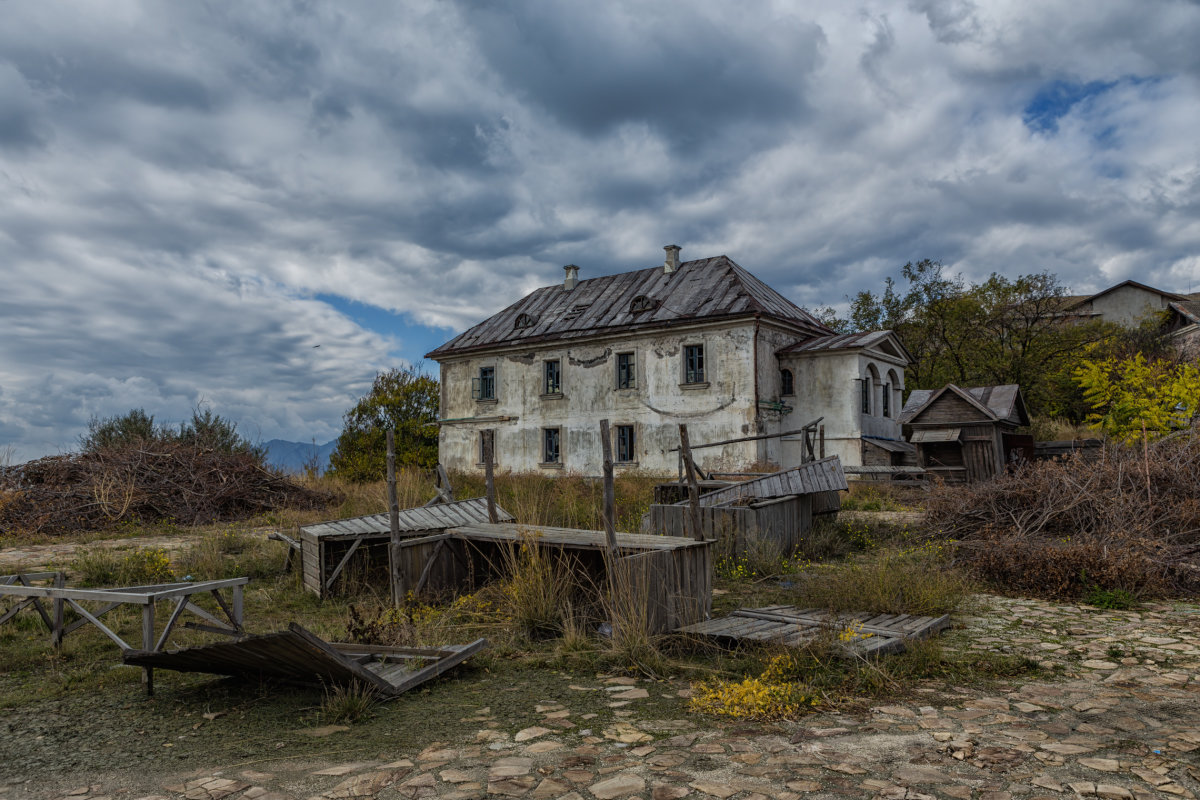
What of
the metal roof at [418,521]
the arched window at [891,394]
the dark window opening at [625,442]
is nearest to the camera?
the metal roof at [418,521]

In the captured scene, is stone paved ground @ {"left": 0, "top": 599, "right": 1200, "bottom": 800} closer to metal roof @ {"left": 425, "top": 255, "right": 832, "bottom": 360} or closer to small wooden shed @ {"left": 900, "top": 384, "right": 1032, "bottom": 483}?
small wooden shed @ {"left": 900, "top": 384, "right": 1032, "bottom": 483}

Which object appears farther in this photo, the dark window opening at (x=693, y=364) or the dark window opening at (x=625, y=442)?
the dark window opening at (x=625, y=442)

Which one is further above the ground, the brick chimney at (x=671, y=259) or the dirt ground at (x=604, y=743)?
the brick chimney at (x=671, y=259)

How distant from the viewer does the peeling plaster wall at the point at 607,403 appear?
2372 centimetres

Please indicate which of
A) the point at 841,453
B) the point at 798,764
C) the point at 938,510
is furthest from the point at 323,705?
the point at 841,453

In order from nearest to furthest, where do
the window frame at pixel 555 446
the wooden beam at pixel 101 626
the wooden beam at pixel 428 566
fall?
the wooden beam at pixel 101 626 → the wooden beam at pixel 428 566 → the window frame at pixel 555 446

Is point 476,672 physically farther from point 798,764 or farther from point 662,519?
point 662,519

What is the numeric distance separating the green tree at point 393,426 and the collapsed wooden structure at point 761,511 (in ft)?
56.3

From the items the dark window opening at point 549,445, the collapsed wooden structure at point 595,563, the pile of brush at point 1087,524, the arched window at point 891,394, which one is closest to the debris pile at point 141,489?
the collapsed wooden structure at point 595,563

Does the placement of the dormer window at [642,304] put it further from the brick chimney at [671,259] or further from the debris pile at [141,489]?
the debris pile at [141,489]

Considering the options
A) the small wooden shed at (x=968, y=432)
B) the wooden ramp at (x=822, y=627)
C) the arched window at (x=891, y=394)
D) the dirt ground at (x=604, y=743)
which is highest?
the arched window at (x=891, y=394)

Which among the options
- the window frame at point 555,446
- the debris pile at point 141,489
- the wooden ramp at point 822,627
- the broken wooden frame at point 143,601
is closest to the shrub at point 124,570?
the broken wooden frame at point 143,601

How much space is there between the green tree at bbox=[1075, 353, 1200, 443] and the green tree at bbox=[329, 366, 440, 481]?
19.9 meters

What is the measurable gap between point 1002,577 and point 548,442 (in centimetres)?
2011
